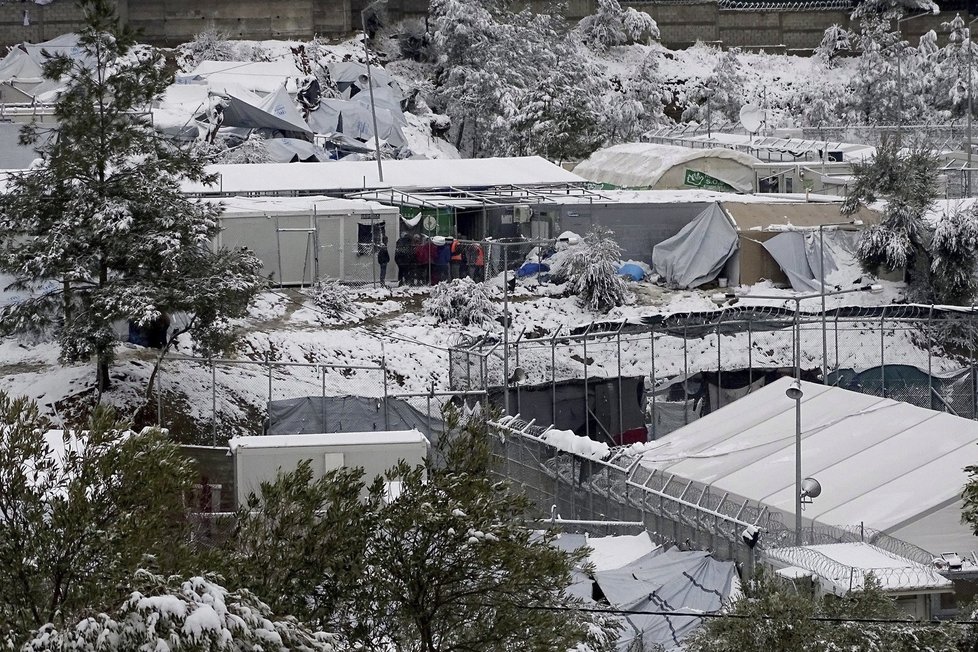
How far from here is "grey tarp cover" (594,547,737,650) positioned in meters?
15.6

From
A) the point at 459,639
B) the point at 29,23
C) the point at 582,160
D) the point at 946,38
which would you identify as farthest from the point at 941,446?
the point at 946,38

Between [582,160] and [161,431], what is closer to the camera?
[161,431]

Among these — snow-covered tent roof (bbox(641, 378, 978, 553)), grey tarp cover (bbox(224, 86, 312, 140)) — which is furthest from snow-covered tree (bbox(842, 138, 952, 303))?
grey tarp cover (bbox(224, 86, 312, 140))

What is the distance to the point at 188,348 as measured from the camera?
91.5 ft

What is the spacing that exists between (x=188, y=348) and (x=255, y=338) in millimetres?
1517

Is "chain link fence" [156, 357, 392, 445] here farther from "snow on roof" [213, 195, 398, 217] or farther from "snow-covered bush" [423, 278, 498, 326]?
"snow on roof" [213, 195, 398, 217]

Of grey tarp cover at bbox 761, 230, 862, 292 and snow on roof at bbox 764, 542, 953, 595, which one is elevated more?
grey tarp cover at bbox 761, 230, 862, 292

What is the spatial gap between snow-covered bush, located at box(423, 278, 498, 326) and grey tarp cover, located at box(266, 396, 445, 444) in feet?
23.5

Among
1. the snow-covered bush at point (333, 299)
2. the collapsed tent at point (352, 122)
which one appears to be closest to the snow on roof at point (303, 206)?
the snow-covered bush at point (333, 299)

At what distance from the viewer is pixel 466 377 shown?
2697 centimetres

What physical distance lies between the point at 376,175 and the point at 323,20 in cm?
2700

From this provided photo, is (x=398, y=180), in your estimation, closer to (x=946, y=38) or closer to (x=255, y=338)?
(x=255, y=338)

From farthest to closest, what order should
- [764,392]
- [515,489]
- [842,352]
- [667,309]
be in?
[667,309] → [842,352] → [764,392] → [515,489]

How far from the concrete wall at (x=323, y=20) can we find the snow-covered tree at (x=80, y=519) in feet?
170
